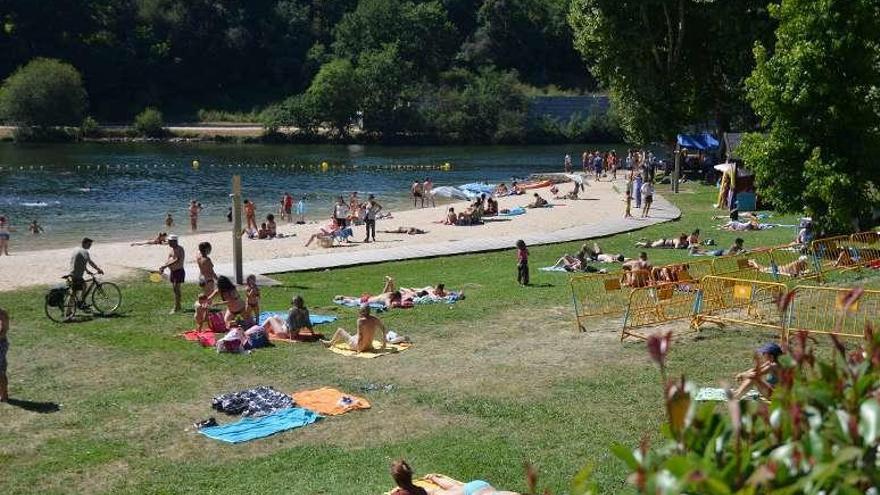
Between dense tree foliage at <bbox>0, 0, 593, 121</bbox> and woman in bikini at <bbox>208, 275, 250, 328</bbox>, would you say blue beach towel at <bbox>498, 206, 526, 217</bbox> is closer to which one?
woman in bikini at <bbox>208, 275, 250, 328</bbox>

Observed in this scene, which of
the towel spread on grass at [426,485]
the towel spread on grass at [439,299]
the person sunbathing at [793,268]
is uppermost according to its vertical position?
the person sunbathing at [793,268]

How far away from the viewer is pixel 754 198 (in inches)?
1452

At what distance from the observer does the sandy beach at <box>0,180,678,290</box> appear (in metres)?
25.9

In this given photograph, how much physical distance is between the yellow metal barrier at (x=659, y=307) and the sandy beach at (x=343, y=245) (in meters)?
11.3

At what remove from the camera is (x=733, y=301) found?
16578 mm

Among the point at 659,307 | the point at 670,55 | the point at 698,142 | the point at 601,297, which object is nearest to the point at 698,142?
the point at 698,142

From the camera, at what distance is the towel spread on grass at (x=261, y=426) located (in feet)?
39.7

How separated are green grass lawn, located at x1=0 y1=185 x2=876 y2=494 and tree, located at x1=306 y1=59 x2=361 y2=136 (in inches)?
3294

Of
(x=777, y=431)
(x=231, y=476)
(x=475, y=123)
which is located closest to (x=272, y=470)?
(x=231, y=476)

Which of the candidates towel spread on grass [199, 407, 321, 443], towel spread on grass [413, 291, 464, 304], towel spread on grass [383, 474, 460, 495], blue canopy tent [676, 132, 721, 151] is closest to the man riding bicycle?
towel spread on grass [413, 291, 464, 304]

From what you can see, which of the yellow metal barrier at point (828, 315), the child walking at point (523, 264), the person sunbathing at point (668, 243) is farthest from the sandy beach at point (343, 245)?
the yellow metal barrier at point (828, 315)

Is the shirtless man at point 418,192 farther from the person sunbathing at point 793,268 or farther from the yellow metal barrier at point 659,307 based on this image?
the yellow metal barrier at point 659,307

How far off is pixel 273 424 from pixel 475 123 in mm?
92860

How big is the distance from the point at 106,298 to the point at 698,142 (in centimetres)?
3769
